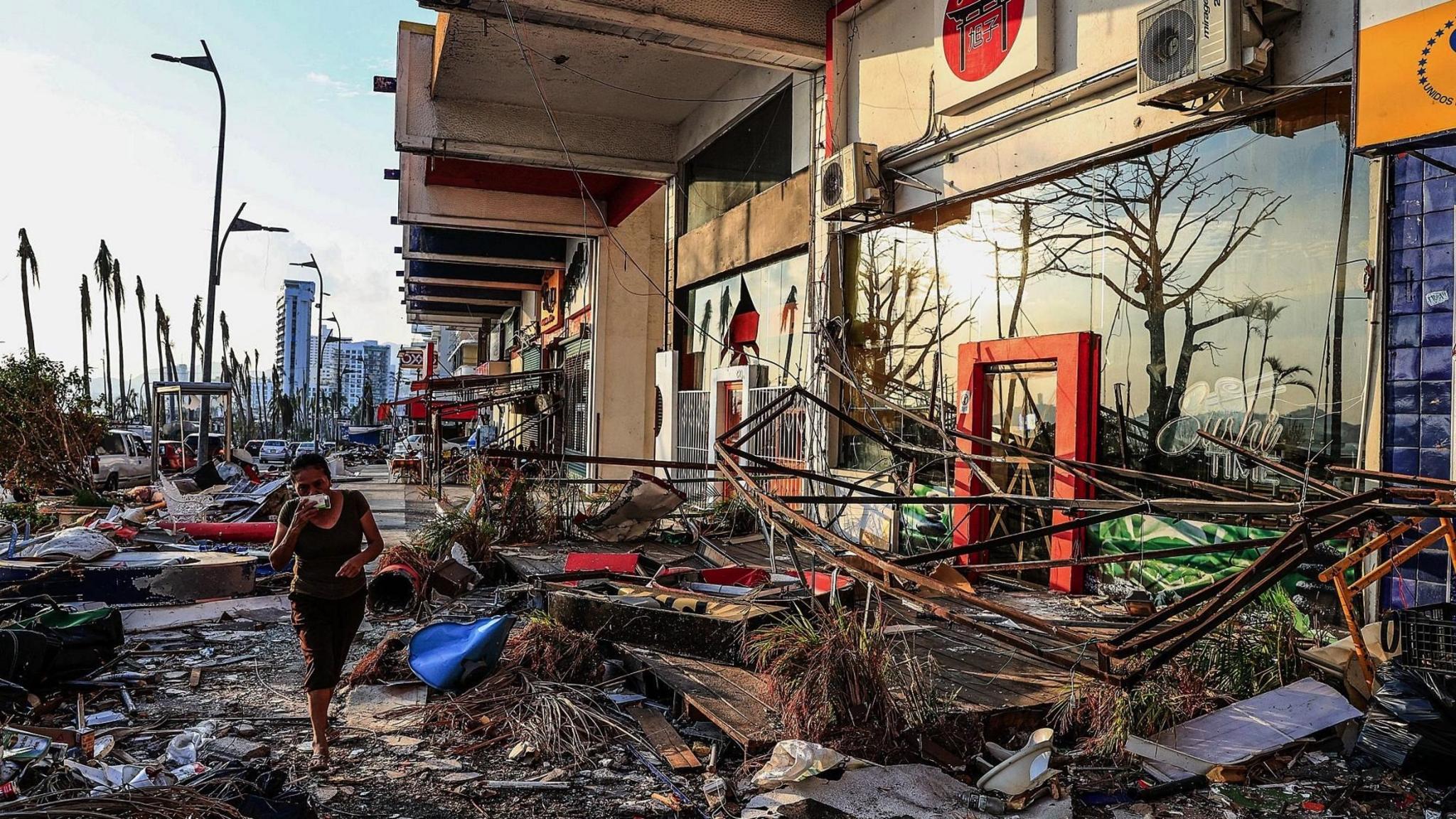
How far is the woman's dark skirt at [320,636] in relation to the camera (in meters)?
5.27

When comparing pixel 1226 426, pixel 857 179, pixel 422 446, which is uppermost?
pixel 857 179

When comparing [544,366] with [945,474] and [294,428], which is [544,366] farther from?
[294,428]

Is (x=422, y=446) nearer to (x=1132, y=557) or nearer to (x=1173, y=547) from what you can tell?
(x=1173, y=547)

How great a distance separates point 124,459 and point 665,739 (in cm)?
2494

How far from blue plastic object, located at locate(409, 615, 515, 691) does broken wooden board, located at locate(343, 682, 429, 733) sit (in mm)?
158

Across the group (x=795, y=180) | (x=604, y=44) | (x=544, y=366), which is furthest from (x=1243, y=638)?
(x=544, y=366)

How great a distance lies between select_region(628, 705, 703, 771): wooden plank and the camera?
4.93 meters

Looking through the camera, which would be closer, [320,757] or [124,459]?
[320,757]

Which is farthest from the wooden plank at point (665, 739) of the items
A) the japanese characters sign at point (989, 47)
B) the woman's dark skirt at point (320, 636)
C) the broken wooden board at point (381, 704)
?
the japanese characters sign at point (989, 47)

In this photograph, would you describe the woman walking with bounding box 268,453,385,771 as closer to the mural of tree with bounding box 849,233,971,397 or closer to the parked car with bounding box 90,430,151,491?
the mural of tree with bounding box 849,233,971,397

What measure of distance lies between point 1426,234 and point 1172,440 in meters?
2.36

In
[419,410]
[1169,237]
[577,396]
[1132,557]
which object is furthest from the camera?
[419,410]

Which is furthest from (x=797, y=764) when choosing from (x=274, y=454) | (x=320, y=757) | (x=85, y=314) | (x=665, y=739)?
(x=85, y=314)

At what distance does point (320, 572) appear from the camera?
17.5 ft
